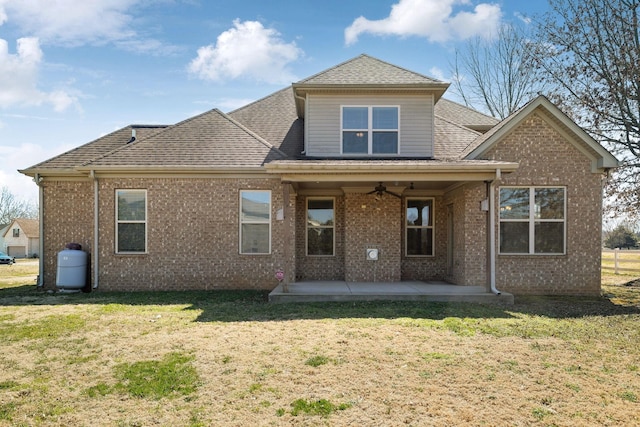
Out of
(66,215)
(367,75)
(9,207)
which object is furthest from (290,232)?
(9,207)

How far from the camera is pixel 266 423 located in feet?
11.7

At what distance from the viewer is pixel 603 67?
15.3m

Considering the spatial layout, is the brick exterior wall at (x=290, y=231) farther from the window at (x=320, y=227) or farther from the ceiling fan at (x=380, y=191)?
the window at (x=320, y=227)

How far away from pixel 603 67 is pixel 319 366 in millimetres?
16468

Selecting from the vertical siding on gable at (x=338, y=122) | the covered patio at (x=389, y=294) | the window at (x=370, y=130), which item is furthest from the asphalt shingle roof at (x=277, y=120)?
the covered patio at (x=389, y=294)

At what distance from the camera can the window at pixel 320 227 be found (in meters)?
12.5

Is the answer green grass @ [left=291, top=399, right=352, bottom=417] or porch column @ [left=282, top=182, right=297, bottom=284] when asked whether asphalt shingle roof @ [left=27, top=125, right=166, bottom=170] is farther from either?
green grass @ [left=291, top=399, right=352, bottom=417]

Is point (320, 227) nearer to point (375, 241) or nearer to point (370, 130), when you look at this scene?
point (375, 241)

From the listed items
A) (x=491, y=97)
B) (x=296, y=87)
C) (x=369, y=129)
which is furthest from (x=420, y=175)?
(x=491, y=97)

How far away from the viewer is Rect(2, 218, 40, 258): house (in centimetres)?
4844

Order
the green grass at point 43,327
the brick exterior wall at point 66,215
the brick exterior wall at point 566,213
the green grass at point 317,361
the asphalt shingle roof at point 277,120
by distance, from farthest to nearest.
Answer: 1. the asphalt shingle roof at point 277,120
2. the brick exterior wall at point 66,215
3. the brick exterior wall at point 566,213
4. the green grass at point 43,327
5. the green grass at point 317,361

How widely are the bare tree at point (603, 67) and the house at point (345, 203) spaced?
252 inches

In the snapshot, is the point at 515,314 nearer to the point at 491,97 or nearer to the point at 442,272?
the point at 442,272

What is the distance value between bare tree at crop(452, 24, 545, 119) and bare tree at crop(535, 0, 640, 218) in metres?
6.28
